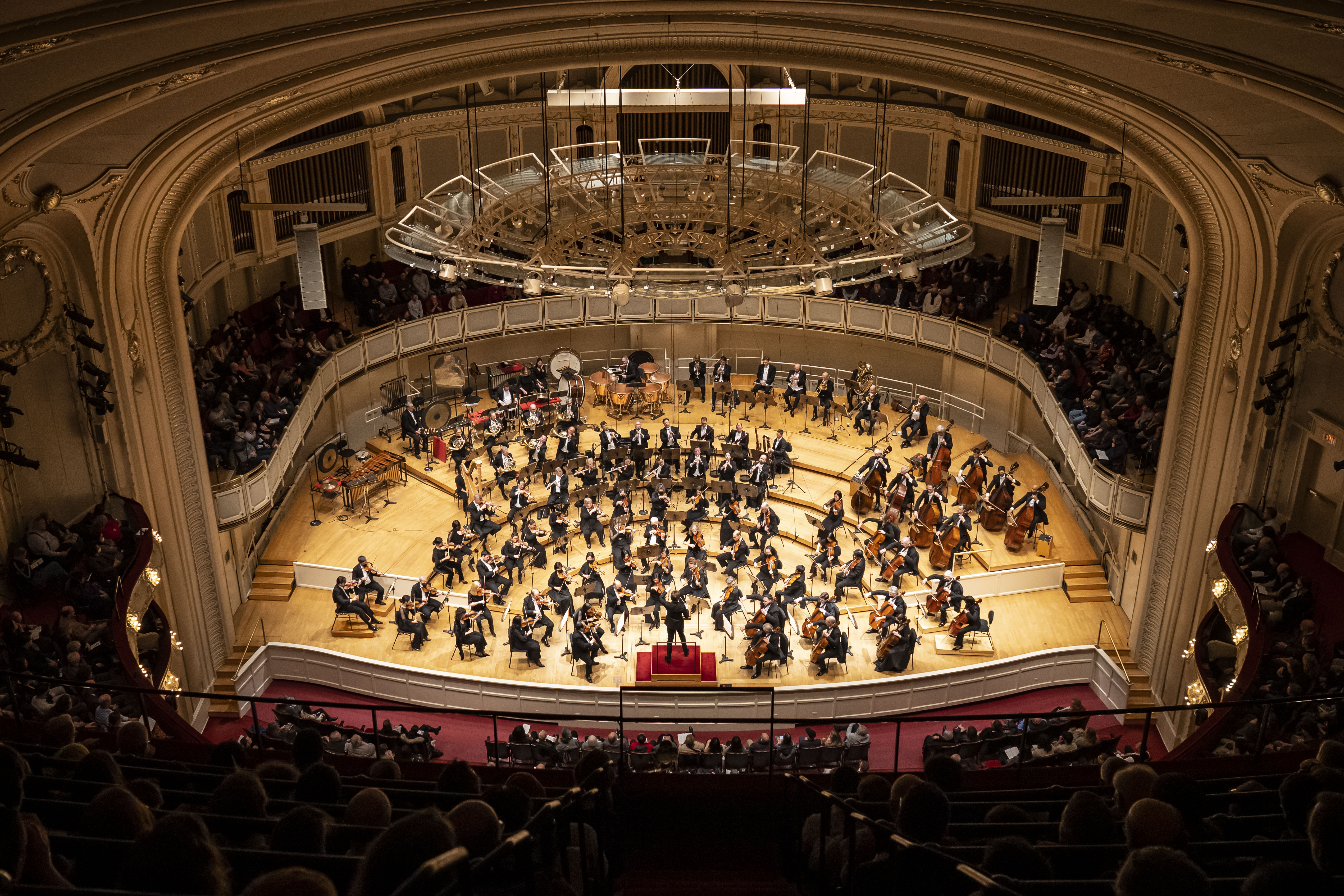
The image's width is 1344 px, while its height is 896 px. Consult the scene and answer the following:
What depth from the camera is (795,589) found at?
16.2 metres

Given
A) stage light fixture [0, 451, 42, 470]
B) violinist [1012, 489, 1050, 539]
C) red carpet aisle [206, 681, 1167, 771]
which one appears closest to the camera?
stage light fixture [0, 451, 42, 470]

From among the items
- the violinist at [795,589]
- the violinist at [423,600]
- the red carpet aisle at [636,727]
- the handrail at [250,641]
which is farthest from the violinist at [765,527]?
the handrail at [250,641]

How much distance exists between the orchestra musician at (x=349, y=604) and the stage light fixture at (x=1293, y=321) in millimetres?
12821

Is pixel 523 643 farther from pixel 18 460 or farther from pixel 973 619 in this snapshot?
pixel 18 460

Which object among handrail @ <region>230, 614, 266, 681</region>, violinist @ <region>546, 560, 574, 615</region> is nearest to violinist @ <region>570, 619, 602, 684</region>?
violinist @ <region>546, 560, 574, 615</region>

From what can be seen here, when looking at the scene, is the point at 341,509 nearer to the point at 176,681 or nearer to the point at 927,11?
the point at 176,681

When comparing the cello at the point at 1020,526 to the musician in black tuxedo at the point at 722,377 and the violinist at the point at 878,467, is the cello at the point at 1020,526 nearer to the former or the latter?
the violinist at the point at 878,467

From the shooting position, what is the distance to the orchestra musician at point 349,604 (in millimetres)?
16297

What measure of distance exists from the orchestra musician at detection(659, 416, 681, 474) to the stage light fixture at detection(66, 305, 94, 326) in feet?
31.6

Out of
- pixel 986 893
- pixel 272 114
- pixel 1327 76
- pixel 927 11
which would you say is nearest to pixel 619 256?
pixel 272 114

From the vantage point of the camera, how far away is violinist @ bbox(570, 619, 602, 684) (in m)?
15.6

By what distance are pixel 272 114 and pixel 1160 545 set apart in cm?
1262

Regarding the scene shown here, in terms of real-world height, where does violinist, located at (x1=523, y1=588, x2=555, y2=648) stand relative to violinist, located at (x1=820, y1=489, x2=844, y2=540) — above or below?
below

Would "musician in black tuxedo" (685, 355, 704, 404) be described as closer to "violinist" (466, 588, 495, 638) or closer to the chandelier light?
"violinist" (466, 588, 495, 638)
